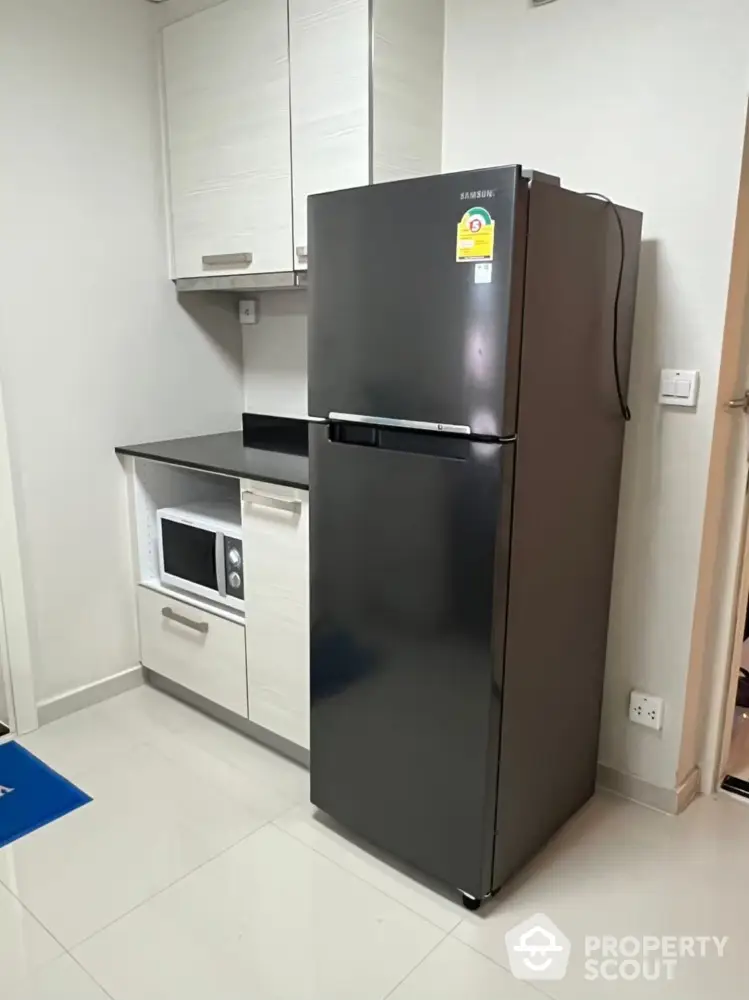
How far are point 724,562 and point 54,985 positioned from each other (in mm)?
1891

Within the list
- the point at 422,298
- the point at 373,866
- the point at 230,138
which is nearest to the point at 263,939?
the point at 373,866

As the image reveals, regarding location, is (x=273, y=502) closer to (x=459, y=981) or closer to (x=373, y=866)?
(x=373, y=866)

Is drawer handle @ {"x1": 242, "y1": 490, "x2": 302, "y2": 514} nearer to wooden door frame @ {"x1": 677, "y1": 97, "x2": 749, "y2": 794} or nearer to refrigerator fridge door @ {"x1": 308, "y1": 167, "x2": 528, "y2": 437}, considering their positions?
refrigerator fridge door @ {"x1": 308, "y1": 167, "x2": 528, "y2": 437}

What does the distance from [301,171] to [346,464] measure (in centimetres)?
99

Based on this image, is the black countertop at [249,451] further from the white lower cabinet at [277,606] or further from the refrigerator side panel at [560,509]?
the refrigerator side panel at [560,509]

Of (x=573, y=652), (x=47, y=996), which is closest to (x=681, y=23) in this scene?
(x=573, y=652)

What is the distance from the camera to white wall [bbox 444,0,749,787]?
5.84 ft

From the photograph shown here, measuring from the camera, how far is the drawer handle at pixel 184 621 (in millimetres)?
2506

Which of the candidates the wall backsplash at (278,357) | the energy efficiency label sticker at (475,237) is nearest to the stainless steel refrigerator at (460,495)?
the energy efficiency label sticker at (475,237)

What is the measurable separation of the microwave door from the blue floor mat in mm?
710

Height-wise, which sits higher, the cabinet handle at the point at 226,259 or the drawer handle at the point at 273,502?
the cabinet handle at the point at 226,259

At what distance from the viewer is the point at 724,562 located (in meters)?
2.06

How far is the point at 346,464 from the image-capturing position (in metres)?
1.77

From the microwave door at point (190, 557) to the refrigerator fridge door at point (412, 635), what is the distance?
2.14 ft
